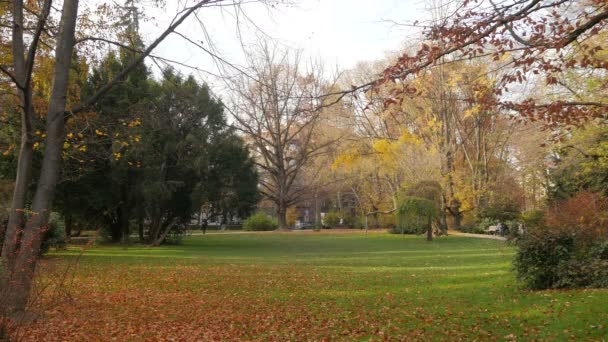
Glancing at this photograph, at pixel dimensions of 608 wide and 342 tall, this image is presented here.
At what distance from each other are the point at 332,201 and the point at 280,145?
23.1 metres

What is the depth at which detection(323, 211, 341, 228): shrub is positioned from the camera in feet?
193

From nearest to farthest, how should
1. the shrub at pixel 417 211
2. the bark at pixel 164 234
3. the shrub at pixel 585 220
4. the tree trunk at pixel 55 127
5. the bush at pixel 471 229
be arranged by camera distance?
the tree trunk at pixel 55 127
the shrub at pixel 585 220
the bark at pixel 164 234
the shrub at pixel 417 211
the bush at pixel 471 229

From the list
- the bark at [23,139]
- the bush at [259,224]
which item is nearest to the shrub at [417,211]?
the bush at [259,224]

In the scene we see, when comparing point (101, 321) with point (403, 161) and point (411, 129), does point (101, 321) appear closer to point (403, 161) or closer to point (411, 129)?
point (403, 161)

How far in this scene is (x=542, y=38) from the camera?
609 cm

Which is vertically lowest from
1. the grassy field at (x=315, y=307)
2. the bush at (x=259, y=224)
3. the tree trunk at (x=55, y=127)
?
the grassy field at (x=315, y=307)

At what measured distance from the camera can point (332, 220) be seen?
2323 inches

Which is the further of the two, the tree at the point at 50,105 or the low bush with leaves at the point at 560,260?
the low bush with leaves at the point at 560,260

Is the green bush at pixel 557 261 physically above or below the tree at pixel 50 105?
below

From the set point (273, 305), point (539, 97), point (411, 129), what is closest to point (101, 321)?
point (273, 305)

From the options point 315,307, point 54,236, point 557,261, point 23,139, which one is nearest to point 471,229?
point 54,236

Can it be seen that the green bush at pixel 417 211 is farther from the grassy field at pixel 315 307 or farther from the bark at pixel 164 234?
the grassy field at pixel 315 307

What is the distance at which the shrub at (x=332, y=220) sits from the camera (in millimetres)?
58719

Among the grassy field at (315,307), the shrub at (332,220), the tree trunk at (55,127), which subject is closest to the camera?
the grassy field at (315,307)
